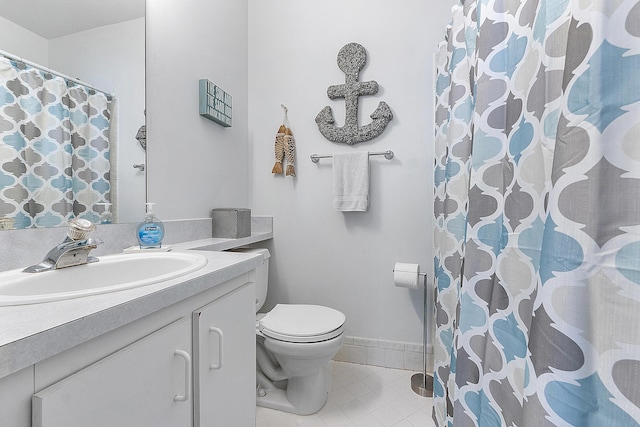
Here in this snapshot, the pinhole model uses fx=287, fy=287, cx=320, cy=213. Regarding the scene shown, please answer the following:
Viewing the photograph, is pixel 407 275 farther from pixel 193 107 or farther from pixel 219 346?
pixel 193 107

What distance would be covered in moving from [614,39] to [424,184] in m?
1.36

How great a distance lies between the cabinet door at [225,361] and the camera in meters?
0.71

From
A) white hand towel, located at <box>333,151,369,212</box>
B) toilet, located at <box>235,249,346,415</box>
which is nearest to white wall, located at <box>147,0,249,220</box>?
toilet, located at <box>235,249,346,415</box>

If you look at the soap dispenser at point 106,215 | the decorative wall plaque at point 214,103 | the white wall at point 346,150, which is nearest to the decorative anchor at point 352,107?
the white wall at point 346,150

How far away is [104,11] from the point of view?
1.04 m

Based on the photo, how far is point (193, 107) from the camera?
1.50 metres

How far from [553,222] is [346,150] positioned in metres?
1.46

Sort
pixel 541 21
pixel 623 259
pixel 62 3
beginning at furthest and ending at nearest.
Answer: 1. pixel 62 3
2. pixel 541 21
3. pixel 623 259

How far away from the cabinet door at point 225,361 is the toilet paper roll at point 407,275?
3.01ft

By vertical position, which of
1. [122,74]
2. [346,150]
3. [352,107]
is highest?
[352,107]

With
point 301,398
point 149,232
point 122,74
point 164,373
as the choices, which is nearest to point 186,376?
point 164,373

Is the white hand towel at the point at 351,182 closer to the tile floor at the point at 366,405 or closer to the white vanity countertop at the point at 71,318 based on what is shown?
the tile floor at the point at 366,405

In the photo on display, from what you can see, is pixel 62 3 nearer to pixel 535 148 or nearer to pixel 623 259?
pixel 535 148

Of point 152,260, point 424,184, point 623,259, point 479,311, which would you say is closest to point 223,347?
point 152,260
